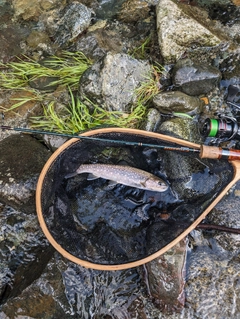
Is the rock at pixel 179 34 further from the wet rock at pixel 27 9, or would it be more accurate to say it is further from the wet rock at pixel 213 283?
the wet rock at pixel 213 283

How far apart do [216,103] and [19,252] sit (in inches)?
139

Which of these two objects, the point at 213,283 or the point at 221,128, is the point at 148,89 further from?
the point at 213,283

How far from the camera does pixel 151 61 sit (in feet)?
16.2

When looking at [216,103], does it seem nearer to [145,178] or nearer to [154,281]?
[145,178]

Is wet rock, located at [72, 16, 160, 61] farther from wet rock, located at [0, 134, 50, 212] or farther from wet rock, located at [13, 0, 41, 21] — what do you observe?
wet rock, located at [0, 134, 50, 212]

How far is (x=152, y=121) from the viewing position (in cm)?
435

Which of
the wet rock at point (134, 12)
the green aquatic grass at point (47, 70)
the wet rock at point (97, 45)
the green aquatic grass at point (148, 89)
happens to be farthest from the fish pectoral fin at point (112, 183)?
the wet rock at point (134, 12)

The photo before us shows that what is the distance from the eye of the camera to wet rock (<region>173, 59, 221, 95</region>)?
439cm

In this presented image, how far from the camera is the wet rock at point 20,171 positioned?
12.2ft

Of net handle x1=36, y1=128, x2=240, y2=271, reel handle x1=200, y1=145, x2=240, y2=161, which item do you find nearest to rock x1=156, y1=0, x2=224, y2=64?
net handle x1=36, y1=128, x2=240, y2=271

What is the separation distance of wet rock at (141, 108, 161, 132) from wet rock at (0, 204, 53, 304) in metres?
1.97

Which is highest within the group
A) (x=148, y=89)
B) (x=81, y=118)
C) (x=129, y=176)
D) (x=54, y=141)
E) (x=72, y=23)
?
(x=72, y=23)

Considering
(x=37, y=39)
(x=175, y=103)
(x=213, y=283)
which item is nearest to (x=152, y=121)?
(x=175, y=103)

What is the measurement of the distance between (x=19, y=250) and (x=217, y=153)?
8.94 ft
